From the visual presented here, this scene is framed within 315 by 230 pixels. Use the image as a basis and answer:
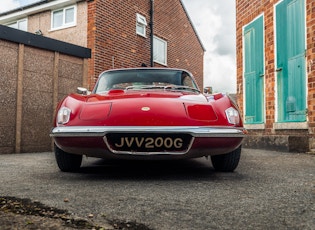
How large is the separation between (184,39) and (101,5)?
6484mm

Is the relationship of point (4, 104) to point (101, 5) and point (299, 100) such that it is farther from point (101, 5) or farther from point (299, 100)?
point (101, 5)

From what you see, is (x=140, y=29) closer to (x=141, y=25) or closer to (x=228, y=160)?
(x=141, y=25)

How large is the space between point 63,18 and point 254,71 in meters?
7.55

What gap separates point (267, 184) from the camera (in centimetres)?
274

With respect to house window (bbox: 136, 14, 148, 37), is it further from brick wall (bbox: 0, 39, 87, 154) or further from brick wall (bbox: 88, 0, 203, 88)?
brick wall (bbox: 0, 39, 87, 154)

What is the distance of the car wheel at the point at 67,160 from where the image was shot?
134 inches

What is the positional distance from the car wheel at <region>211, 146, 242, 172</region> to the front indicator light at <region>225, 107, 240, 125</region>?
0.39 metres

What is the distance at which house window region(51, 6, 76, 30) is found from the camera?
12198 millimetres

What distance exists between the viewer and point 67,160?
3.42m

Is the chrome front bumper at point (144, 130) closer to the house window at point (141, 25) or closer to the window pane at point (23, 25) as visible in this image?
the house window at point (141, 25)

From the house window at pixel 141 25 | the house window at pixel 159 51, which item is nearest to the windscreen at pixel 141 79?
the house window at pixel 141 25

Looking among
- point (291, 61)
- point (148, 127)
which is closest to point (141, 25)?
point (291, 61)

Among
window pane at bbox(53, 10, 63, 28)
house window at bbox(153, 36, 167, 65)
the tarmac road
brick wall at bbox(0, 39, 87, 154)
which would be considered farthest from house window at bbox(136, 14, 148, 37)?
the tarmac road

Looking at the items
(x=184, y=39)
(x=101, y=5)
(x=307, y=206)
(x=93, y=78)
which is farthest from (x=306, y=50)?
(x=184, y=39)
